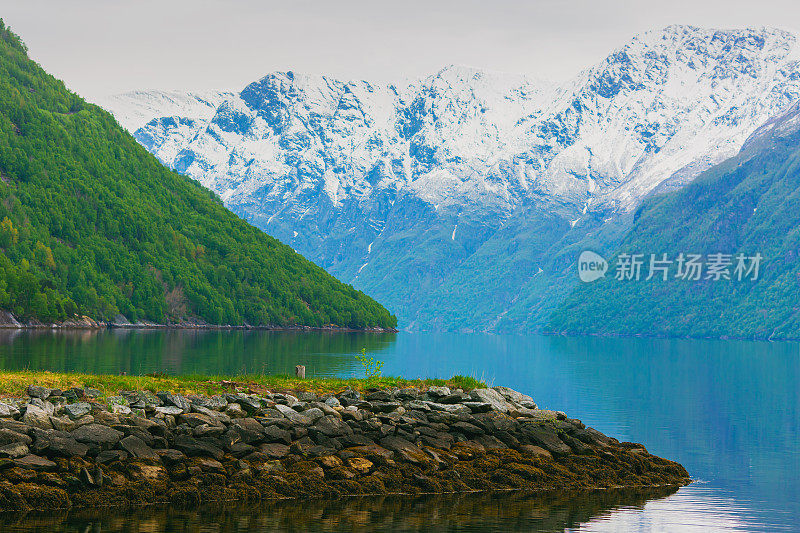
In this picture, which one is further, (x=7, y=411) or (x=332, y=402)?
(x=332, y=402)

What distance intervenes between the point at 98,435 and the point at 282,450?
7.74 m

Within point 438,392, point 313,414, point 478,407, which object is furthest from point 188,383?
point 478,407

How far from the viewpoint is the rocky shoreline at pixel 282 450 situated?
40.5 meters

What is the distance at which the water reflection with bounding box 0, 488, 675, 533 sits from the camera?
37.1m

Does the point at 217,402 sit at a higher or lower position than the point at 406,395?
lower

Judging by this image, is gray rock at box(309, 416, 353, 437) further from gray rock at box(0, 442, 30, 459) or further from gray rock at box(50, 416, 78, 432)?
gray rock at box(0, 442, 30, 459)

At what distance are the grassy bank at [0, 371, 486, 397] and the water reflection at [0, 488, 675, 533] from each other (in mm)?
12126

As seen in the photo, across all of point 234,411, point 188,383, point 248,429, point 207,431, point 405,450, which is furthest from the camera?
point 188,383

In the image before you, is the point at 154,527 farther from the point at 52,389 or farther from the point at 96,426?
the point at 52,389

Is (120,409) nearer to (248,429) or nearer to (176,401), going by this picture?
(176,401)

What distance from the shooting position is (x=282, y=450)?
45.1 meters

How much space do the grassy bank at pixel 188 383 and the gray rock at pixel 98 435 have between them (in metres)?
6.64

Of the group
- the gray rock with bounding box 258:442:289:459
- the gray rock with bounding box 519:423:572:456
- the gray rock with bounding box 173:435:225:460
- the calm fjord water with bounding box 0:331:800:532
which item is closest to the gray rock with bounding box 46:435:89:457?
the calm fjord water with bounding box 0:331:800:532

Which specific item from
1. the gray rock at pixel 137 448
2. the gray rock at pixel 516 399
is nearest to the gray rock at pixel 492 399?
the gray rock at pixel 516 399
